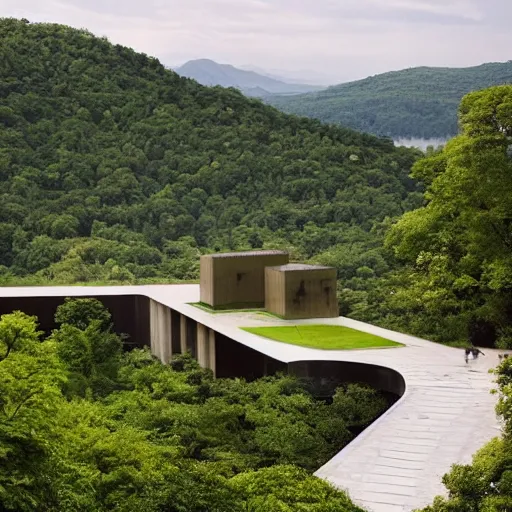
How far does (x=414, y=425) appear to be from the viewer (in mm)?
14445

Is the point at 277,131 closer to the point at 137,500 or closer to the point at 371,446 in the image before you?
the point at 371,446

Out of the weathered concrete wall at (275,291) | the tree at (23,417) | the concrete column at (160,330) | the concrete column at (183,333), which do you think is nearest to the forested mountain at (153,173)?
the concrete column at (160,330)

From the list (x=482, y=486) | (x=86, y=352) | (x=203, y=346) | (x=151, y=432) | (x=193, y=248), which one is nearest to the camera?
(x=482, y=486)

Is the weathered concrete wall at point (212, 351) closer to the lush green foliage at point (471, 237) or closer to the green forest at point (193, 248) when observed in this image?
the green forest at point (193, 248)

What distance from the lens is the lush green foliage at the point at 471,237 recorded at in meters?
21.6

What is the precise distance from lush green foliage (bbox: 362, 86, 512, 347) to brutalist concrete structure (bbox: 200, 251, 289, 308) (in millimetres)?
3466

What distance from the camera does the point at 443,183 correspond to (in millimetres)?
22719

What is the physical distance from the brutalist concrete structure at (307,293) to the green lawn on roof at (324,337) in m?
1.12

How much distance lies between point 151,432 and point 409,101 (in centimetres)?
7994

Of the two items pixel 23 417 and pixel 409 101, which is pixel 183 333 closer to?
pixel 23 417

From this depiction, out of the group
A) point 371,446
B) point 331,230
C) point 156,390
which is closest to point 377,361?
point 156,390

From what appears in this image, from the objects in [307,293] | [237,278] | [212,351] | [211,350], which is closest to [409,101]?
[237,278]

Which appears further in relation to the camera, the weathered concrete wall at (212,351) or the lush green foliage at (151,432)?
the weathered concrete wall at (212,351)

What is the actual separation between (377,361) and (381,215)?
1035 inches
